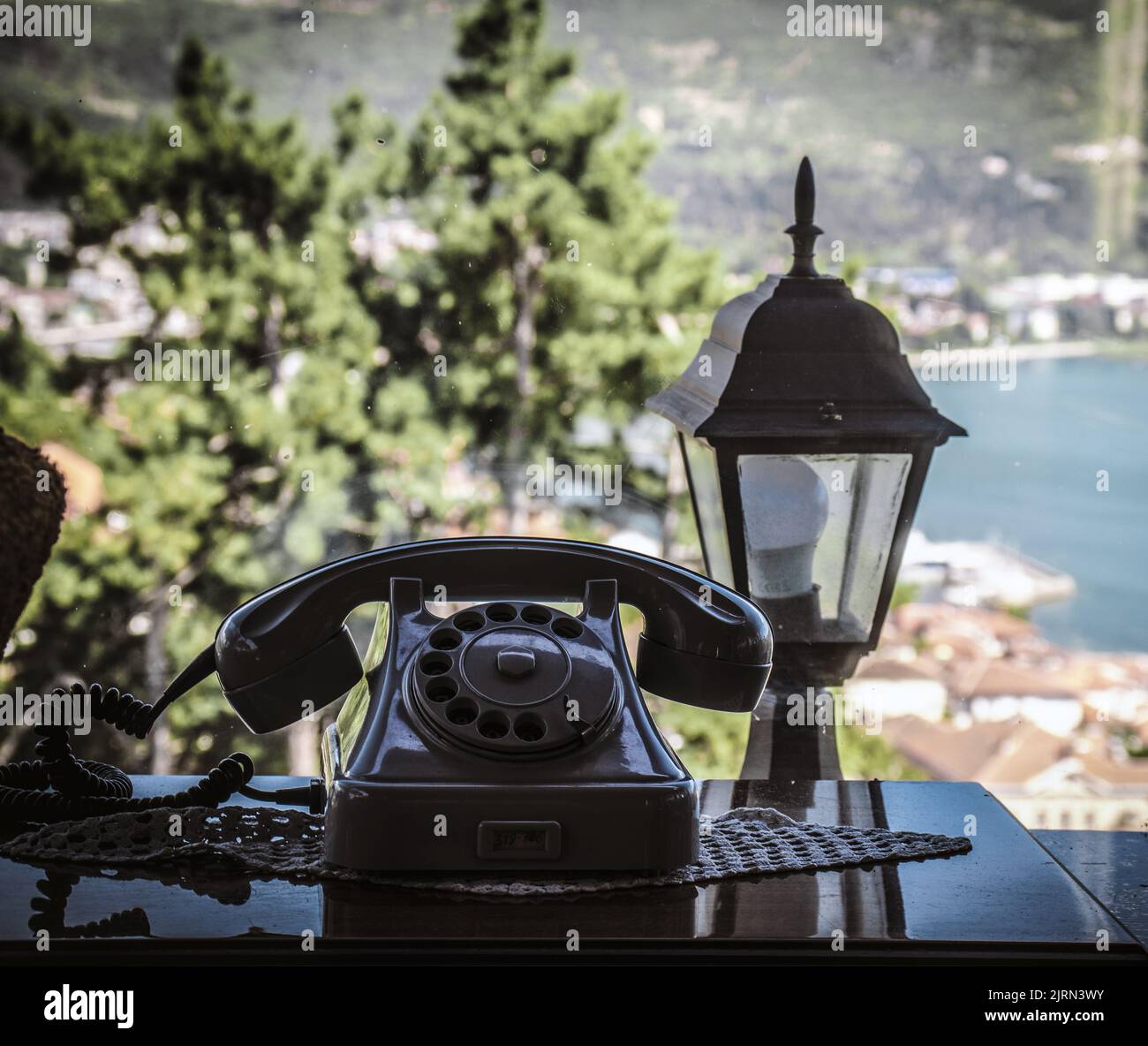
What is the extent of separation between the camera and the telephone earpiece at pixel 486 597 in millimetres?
803

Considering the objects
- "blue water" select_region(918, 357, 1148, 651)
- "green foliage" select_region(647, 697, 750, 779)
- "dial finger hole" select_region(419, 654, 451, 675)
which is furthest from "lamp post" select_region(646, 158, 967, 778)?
"green foliage" select_region(647, 697, 750, 779)

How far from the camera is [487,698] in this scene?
78cm

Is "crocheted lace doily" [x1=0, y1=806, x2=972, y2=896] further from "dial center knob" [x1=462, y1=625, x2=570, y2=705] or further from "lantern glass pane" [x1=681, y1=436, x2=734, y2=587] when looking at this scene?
"lantern glass pane" [x1=681, y1=436, x2=734, y2=587]

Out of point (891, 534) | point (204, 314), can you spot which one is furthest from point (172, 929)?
point (204, 314)

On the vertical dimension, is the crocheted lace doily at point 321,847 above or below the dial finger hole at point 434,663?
below

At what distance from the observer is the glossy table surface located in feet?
2.13

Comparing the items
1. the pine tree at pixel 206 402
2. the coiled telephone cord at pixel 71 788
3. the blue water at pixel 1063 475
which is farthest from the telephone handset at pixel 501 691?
the pine tree at pixel 206 402

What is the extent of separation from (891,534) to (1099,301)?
0.91m

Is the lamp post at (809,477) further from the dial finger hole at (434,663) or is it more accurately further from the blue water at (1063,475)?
the blue water at (1063,475)

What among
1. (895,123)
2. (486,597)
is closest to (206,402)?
(895,123)

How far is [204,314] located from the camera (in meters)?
2.50

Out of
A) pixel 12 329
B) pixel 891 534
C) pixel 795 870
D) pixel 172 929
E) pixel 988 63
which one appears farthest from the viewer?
pixel 12 329

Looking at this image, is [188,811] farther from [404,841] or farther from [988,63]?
[988,63]

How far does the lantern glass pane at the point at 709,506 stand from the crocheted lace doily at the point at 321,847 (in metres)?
0.33
